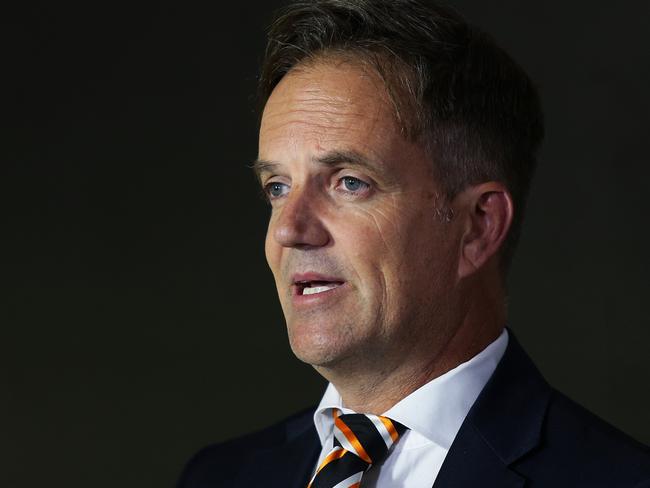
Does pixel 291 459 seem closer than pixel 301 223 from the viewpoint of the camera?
No

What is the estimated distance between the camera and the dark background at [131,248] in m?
4.38

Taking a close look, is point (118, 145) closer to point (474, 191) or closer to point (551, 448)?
point (474, 191)

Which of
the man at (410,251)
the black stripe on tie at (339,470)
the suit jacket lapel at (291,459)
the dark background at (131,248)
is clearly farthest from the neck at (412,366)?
the dark background at (131,248)

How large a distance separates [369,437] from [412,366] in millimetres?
171

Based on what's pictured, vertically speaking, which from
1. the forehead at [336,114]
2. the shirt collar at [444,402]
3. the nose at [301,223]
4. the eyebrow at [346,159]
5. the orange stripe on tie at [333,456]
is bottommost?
the orange stripe on tie at [333,456]

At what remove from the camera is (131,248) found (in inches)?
175

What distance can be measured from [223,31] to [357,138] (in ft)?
6.52

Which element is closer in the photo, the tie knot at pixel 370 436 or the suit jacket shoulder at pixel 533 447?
the suit jacket shoulder at pixel 533 447

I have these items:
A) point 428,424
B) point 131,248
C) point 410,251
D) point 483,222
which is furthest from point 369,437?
point 131,248

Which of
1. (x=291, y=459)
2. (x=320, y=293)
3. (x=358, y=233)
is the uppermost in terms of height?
(x=358, y=233)

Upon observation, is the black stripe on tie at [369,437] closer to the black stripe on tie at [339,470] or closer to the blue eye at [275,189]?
the black stripe on tie at [339,470]

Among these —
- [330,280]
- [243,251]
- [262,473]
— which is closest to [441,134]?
[330,280]

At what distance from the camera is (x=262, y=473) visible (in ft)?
9.75

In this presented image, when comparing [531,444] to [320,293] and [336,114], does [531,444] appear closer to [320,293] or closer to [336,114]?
[320,293]
